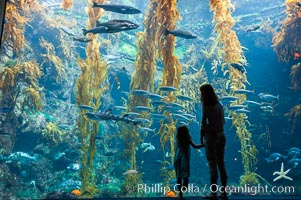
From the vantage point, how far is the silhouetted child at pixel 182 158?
3.21 m

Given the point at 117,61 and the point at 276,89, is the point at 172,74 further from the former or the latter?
the point at 276,89

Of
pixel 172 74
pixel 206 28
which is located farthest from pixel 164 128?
pixel 206 28

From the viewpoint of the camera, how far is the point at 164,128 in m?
7.76

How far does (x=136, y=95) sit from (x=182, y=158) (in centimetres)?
475

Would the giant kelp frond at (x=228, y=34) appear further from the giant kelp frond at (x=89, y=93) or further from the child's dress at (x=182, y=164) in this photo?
the child's dress at (x=182, y=164)

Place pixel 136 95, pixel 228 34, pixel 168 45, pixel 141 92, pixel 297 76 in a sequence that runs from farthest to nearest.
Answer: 1. pixel 297 76
2. pixel 228 34
3. pixel 136 95
4. pixel 168 45
5. pixel 141 92

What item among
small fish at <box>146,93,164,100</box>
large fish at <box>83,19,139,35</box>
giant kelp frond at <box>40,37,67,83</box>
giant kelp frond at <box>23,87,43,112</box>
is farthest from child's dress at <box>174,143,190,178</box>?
giant kelp frond at <box>40,37,67,83</box>

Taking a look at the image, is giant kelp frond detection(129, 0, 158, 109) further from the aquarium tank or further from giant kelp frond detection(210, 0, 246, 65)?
giant kelp frond detection(210, 0, 246, 65)

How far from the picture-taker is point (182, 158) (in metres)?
3.24

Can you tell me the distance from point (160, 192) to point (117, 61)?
7.21 metres

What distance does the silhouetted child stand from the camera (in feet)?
10.5

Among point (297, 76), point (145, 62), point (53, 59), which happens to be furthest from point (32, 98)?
point (297, 76)

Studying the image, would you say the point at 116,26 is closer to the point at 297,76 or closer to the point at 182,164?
the point at 182,164

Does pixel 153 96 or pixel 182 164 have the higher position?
pixel 153 96
